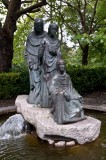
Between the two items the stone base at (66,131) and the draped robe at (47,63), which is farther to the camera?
the draped robe at (47,63)

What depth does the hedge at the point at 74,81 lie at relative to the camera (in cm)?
1273

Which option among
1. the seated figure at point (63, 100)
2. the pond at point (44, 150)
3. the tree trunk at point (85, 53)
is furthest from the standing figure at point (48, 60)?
the tree trunk at point (85, 53)

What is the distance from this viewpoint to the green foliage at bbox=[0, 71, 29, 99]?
499 inches

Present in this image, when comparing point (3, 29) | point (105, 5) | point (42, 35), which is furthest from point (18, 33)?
point (42, 35)

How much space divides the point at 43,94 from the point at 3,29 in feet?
21.5

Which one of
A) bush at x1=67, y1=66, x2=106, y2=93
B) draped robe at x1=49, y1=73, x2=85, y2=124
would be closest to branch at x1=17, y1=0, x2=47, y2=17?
bush at x1=67, y1=66, x2=106, y2=93

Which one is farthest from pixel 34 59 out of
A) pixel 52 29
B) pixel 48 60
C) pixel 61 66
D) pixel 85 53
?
pixel 85 53

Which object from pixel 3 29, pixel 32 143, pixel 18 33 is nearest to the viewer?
pixel 32 143

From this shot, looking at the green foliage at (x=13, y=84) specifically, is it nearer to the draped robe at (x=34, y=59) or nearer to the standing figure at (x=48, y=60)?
the draped robe at (x=34, y=59)

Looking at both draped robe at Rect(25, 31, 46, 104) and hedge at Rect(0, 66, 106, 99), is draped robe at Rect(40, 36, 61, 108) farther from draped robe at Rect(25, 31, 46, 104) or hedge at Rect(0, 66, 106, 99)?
hedge at Rect(0, 66, 106, 99)

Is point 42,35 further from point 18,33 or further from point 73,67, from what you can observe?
point 18,33

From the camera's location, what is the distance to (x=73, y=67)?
47.3 feet

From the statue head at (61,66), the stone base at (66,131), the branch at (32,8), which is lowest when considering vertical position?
the stone base at (66,131)

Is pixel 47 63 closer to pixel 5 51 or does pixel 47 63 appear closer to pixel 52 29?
pixel 52 29
